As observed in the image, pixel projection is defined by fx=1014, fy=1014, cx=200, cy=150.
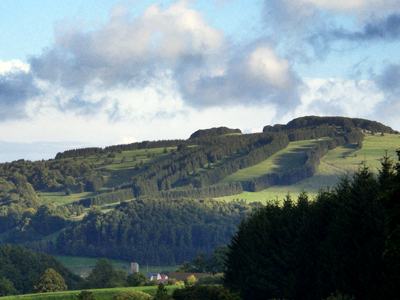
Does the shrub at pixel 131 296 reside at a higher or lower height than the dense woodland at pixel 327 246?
lower

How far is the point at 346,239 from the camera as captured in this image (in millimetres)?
65438

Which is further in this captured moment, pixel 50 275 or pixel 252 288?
pixel 50 275

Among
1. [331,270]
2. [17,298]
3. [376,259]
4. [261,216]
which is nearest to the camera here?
[376,259]

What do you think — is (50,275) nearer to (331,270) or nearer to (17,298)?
(17,298)

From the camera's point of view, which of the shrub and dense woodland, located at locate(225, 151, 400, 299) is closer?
dense woodland, located at locate(225, 151, 400, 299)

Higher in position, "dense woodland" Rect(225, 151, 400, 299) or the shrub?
"dense woodland" Rect(225, 151, 400, 299)

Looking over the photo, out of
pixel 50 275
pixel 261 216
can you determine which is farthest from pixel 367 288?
pixel 50 275

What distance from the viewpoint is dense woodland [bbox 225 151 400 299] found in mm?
60375

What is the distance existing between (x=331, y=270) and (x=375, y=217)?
5.86 m

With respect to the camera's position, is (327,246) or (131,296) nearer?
(327,246)

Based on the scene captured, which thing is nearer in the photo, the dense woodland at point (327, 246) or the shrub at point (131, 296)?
the dense woodland at point (327, 246)

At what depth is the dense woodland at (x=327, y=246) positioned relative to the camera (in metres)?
60.4

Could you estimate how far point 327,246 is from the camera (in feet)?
225

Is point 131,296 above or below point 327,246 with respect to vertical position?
below
